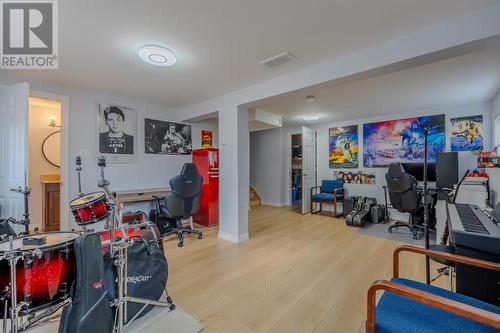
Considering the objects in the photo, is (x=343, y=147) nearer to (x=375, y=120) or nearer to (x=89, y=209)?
(x=375, y=120)

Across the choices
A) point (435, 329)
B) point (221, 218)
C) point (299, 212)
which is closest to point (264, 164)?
point (299, 212)

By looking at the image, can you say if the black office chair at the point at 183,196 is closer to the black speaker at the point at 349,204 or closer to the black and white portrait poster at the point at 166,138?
the black and white portrait poster at the point at 166,138

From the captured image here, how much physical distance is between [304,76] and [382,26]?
0.94m

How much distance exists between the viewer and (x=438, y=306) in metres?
0.84

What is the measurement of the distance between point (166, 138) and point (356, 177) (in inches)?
174

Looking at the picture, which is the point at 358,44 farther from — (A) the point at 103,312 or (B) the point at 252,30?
(A) the point at 103,312

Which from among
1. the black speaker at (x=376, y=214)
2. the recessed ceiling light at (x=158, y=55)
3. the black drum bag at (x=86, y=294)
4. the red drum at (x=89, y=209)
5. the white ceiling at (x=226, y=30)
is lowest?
the black speaker at (x=376, y=214)

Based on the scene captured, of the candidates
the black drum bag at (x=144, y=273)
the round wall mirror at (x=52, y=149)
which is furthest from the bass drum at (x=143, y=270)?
the round wall mirror at (x=52, y=149)

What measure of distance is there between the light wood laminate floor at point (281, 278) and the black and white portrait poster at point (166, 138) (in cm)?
183

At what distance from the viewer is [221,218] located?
12.2ft

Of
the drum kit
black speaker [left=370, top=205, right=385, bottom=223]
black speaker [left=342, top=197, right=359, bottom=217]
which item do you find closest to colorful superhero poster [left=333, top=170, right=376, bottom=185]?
black speaker [left=342, top=197, right=359, bottom=217]

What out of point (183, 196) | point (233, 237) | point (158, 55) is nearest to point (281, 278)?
point (233, 237)

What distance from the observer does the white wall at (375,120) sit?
12.9 feet

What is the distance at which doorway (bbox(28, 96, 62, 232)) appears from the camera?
3867 millimetres
